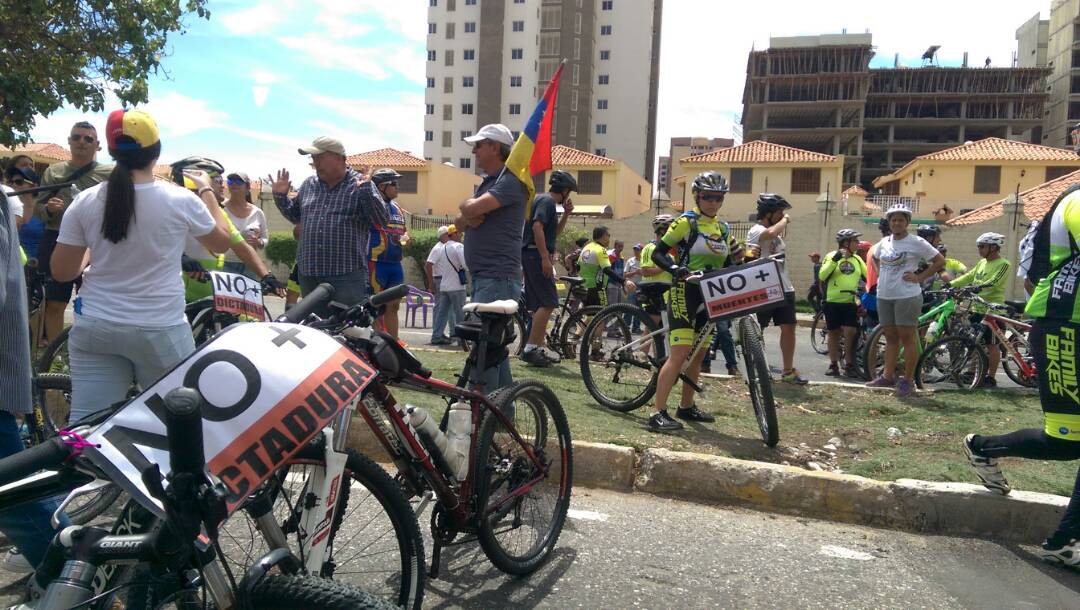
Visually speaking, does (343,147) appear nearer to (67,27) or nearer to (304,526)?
(304,526)

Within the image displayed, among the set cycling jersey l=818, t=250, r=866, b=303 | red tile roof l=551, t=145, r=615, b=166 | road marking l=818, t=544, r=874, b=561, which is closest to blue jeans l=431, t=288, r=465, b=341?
cycling jersey l=818, t=250, r=866, b=303

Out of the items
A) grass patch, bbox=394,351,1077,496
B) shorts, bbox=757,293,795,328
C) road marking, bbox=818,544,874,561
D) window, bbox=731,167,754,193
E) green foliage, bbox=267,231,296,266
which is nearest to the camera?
road marking, bbox=818,544,874,561

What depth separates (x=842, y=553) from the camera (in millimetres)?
3885

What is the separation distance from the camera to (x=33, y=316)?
6301 mm

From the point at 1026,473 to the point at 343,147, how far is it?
15.7ft

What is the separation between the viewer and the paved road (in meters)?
3.29

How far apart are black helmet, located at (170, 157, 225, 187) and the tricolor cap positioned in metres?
1.65

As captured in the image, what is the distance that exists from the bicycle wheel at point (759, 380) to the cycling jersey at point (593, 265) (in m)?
4.74

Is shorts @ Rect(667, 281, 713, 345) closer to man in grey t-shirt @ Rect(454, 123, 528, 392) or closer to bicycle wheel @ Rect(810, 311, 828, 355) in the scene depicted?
man in grey t-shirt @ Rect(454, 123, 528, 392)

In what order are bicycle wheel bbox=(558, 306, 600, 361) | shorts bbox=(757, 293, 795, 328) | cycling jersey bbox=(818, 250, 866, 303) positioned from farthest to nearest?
cycling jersey bbox=(818, 250, 866, 303) → bicycle wheel bbox=(558, 306, 600, 361) → shorts bbox=(757, 293, 795, 328)

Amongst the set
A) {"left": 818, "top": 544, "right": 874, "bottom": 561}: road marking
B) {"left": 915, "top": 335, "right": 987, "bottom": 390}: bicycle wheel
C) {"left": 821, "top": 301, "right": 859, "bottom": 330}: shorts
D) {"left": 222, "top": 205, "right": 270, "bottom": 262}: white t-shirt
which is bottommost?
{"left": 818, "top": 544, "right": 874, "bottom": 561}: road marking

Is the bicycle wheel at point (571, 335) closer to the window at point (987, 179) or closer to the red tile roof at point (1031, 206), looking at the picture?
the red tile roof at point (1031, 206)

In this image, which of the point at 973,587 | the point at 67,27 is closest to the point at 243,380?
the point at 973,587

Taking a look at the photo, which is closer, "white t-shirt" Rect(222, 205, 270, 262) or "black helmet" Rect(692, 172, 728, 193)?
"black helmet" Rect(692, 172, 728, 193)
